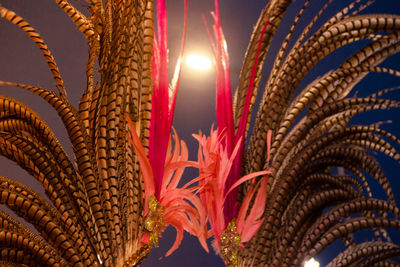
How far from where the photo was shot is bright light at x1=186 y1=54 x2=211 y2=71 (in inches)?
46.0

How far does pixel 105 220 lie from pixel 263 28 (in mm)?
505

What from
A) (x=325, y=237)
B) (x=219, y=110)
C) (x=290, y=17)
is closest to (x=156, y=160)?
(x=219, y=110)

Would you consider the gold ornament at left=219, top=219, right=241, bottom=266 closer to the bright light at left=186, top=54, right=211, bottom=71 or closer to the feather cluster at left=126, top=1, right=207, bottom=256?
the feather cluster at left=126, top=1, right=207, bottom=256

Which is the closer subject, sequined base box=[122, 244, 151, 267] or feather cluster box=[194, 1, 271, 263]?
sequined base box=[122, 244, 151, 267]

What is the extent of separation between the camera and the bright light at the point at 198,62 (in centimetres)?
117

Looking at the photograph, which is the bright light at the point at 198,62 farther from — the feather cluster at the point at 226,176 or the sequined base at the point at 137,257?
the sequined base at the point at 137,257

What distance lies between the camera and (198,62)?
1.17 m

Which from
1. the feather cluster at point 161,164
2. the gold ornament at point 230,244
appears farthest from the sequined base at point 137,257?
the gold ornament at point 230,244

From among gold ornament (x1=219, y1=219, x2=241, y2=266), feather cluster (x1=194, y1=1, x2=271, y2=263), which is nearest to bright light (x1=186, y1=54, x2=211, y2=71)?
feather cluster (x1=194, y1=1, x2=271, y2=263)

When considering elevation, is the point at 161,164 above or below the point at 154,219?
above

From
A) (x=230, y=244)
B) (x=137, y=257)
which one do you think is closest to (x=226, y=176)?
(x=230, y=244)

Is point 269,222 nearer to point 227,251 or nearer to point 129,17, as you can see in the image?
point 227,251

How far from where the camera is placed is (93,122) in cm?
70

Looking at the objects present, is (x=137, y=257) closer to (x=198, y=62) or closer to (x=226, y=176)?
(x=226, y=176)
